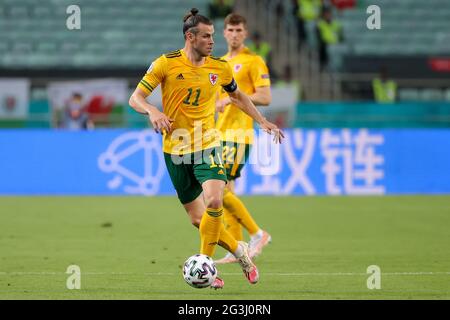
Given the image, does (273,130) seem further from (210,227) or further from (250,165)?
(250,165)

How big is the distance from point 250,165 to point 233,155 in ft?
26.5

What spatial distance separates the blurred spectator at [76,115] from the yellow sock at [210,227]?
12799 millimetres

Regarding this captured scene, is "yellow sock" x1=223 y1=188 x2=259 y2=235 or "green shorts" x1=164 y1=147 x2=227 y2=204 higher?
"green shorts" x1=164 y1=147 x2=227 y2=204

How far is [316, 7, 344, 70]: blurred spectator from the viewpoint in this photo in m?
25.9

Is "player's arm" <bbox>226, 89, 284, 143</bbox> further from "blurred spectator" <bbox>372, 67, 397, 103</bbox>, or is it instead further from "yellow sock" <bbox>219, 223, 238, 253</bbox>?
"blurred spectator" <bbox>372, 67, 397, 103</bbox>

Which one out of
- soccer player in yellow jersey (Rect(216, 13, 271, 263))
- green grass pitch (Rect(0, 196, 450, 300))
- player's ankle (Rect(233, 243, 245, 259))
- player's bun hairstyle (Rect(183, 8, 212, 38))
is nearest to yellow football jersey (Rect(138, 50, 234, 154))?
player's bun hairstyle (Rect(183, 8, 212, 38))

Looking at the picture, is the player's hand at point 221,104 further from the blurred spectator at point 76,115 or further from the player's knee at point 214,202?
the blurred spectator at point 76,115

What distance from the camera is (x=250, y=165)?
19438 mm

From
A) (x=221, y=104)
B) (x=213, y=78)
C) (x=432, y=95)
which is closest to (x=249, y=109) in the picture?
(x=213, y=78)

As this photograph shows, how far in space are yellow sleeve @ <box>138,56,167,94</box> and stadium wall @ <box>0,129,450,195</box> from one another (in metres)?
10.5

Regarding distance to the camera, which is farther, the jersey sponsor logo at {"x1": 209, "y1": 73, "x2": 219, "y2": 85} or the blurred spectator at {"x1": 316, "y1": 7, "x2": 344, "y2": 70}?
the blurred spectator at {"x1": 316, "y1": 7, "x2": 344, "y2": 70}

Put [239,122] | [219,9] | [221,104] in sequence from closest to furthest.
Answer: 1. [221,104]
2. [239,122]
3. [219,9]

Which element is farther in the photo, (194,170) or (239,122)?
(239,122)
